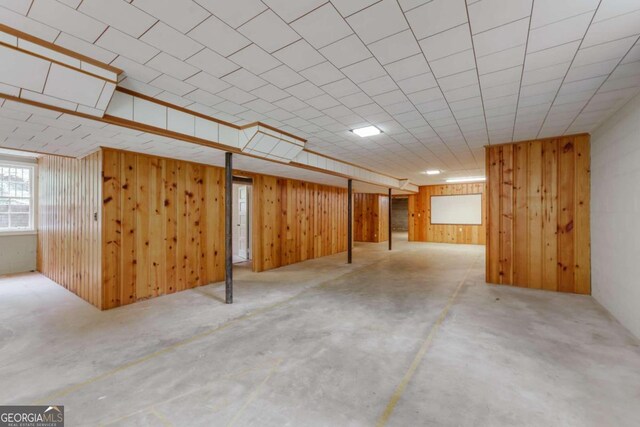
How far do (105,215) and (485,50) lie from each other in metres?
4.69

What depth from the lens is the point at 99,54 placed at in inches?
80.7

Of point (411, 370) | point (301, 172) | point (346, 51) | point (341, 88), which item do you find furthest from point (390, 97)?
point (301, 172)

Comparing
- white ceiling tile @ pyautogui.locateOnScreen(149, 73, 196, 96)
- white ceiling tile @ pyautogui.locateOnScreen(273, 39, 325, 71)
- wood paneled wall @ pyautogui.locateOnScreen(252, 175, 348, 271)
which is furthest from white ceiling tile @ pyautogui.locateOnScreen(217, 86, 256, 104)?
wood paneled wall @ pyautogui.locateOnScreen(252, 175, 348, 271)

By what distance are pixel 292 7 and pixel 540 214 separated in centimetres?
517

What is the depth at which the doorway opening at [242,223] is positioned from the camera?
303 inches

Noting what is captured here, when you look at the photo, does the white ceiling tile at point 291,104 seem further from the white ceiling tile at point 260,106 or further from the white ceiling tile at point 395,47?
the white ceiling tile at point 395,47

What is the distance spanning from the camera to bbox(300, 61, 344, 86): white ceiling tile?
2.32m

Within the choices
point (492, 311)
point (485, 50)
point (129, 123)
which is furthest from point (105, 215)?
point (492, 311)

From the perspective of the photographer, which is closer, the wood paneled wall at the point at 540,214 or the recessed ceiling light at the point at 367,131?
the recessed ceiling light at the point at 367,131

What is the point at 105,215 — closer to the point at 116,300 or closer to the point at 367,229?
the point at 116,300

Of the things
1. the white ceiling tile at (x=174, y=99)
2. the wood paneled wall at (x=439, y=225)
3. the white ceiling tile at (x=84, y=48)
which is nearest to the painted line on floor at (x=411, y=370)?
the white ceiling tile at (x=84, y=48)

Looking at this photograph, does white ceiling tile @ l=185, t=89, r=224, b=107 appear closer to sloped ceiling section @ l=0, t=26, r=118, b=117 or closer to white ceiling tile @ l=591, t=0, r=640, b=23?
sloped ceiling section @ l=0, t=26, r=118, b=117

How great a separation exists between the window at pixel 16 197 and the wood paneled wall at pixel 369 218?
33.5ft

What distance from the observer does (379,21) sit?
1.78 metres
